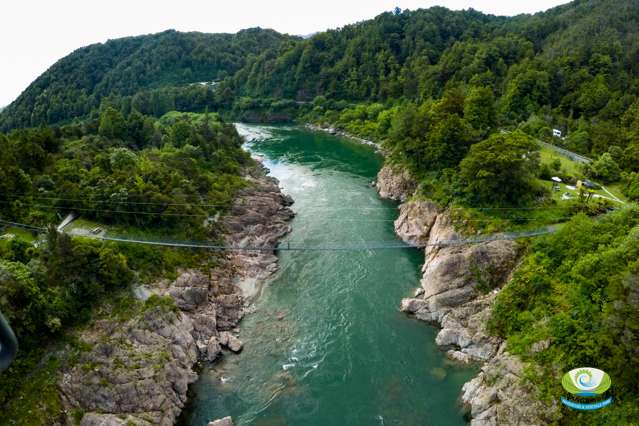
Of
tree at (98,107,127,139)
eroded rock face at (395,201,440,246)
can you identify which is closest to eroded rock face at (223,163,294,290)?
eroded rock face at (395,201,440,246)

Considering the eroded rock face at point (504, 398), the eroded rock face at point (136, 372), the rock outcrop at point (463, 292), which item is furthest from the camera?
the rock outcrop at point (463, 292)

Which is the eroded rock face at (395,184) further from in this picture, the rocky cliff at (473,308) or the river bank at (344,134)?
the river bank at (344,134)

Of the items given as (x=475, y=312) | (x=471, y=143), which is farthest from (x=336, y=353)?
(x=471, y=143)

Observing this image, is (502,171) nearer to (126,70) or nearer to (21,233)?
(21,233)

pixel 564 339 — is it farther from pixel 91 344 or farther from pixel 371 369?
pixel 91 344

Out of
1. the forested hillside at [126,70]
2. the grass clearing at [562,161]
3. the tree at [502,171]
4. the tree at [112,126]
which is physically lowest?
the grass clearing at [562,161]

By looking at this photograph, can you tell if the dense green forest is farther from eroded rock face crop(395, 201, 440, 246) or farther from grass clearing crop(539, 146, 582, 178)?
grass clearing crop(539, 146, 582, 178)

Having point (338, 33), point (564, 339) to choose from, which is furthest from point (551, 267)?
point (338, 33)

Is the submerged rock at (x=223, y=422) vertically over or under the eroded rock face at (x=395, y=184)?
under

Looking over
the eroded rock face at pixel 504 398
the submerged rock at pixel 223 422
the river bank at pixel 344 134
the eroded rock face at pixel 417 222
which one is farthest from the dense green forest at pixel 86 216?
the river bank at pixel 344 134
